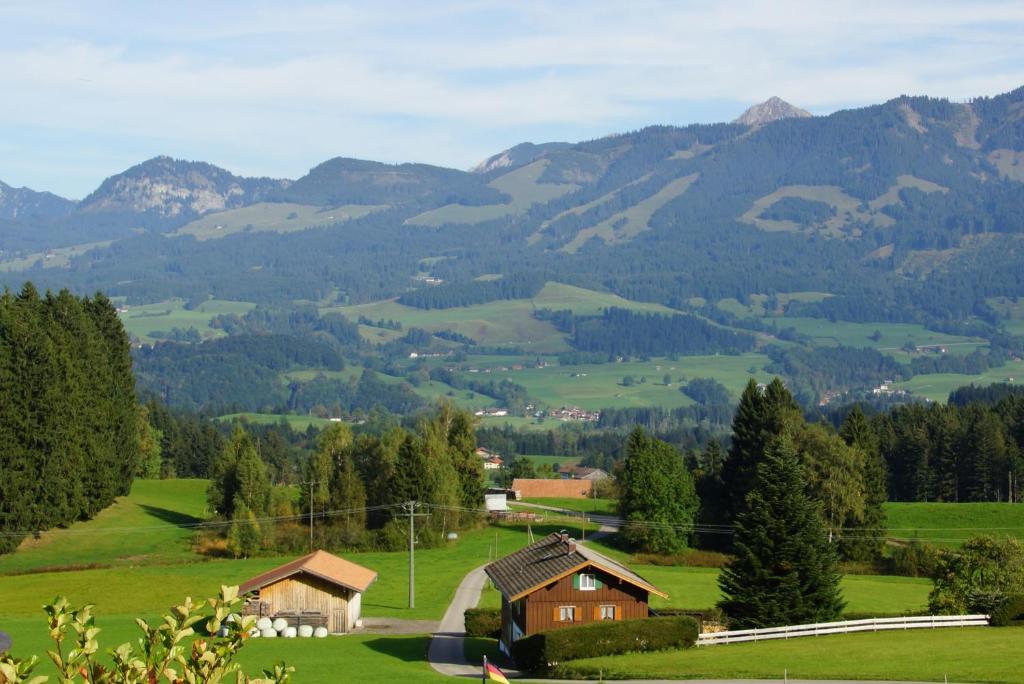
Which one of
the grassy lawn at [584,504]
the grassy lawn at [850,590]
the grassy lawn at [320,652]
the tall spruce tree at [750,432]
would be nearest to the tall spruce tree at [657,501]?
the tall spruce tree at [750,432]

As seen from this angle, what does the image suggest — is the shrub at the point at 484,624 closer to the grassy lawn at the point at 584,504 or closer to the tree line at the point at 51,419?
the tree line at the point at 51,419

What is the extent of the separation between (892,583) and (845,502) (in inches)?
349

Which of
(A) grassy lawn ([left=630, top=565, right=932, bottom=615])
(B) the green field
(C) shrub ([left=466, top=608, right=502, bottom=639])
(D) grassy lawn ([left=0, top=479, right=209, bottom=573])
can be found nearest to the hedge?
(B) the green field

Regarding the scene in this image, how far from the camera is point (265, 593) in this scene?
63562 millimetres

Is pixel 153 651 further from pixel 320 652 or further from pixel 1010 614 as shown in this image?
pixel 1010 614

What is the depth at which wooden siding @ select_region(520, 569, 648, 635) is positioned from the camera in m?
53.7

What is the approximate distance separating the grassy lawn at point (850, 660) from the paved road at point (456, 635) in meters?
5.46

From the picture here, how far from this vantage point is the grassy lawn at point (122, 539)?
83.9 m

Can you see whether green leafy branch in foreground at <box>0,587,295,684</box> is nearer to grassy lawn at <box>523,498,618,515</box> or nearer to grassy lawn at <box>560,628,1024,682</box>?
grassy lawn at <box>560,628,1024,682</box>

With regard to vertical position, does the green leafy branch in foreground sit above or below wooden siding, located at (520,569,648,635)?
above

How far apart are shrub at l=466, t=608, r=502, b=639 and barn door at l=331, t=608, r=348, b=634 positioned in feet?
21.8

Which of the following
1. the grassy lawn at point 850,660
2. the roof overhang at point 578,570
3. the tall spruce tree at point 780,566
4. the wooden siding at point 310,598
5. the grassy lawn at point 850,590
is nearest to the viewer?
the grassy lawn at point 850,660

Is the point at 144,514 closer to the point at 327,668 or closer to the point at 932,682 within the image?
the point at 327,668

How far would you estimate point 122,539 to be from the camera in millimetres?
91688
